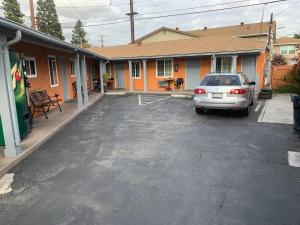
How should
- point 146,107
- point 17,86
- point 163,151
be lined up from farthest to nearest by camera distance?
point 146,107 → point 17,86 → point 163,151

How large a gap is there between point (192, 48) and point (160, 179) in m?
13.9

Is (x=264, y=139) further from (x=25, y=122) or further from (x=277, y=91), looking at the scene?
(x=277, y=91)

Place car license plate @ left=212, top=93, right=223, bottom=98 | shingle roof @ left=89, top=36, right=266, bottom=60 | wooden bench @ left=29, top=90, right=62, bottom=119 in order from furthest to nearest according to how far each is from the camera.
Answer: shingle roof @ left=89, top=36, right=266, bottom=60, wooden bench @ left=29, top=90, right=62, bottom=119, car license plate @ left=212, top=93, right=223, bottom=98

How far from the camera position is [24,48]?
8.48 meters

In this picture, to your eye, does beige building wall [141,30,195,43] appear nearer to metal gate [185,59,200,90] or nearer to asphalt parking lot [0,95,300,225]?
metal gate [185,59,200,90]

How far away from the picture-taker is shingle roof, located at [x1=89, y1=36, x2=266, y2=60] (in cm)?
1427

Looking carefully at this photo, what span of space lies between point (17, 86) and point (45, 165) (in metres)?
2.30

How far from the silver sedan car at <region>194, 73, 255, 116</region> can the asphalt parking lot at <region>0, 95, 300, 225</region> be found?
1.15 meters

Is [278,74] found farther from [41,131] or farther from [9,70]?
[9,70]

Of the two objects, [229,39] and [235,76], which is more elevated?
[229,39]

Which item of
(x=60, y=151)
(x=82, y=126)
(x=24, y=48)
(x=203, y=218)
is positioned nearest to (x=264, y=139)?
(x=203, y=218)

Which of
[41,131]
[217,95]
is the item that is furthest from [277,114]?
[41,131]

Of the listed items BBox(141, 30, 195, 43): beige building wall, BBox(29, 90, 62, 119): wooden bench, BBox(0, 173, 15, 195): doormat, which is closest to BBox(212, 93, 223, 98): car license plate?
BBox(29, 90, 62, 119): wooden bench

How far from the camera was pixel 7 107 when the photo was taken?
15.6 ft
